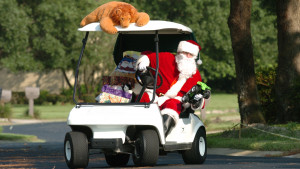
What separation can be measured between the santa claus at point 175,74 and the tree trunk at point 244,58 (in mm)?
6232

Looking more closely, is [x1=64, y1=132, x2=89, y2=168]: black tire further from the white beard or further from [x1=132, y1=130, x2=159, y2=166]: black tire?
the white beard

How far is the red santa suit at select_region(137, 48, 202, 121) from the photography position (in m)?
10.5

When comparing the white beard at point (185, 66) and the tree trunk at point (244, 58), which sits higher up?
the white beard at point (185, 66)

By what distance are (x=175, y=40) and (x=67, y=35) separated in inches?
1348

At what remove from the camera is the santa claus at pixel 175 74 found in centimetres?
1052

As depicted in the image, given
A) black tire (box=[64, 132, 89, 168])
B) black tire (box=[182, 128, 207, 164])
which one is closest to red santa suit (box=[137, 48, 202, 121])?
black tire (box=[182, 128, 207, 164])

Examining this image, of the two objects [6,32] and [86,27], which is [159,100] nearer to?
[86,27]

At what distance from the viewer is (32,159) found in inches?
517

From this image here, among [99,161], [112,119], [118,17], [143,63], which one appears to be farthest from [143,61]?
[99,161]

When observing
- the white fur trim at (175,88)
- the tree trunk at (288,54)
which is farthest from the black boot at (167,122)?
the tree trunk at (288,54)

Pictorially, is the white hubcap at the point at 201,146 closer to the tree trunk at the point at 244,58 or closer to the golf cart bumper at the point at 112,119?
the golf cart bumper at the point at 112,119

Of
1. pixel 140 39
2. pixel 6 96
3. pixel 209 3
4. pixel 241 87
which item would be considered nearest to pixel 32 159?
pixel 140 39

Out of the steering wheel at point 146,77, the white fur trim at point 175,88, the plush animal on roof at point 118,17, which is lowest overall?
the white fur trim at point 175,88

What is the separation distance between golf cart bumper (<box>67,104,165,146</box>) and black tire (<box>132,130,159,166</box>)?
14 centimetres
